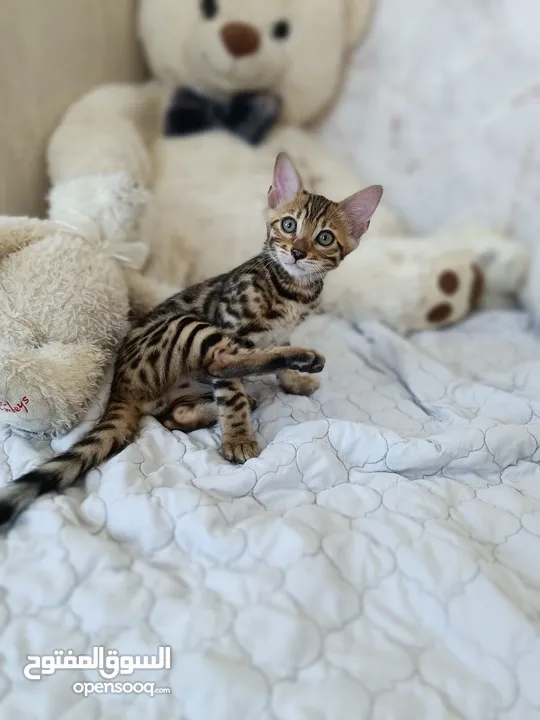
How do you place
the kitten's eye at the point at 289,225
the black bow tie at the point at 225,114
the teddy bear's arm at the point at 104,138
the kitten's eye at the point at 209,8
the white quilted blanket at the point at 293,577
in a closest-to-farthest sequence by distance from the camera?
the white quilted blanket at the point at 293,577
the kitten's eye at the point at 289,225
the teddy bear's arm at the point at 104,138
the kitten's eye at the point at 209,8
the black bow tie at the point at 225,114

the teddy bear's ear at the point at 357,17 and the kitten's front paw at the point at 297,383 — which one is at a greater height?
the teddy bear's ear at the point at 357,17

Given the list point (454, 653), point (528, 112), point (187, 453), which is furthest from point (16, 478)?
→ point (528, 112)

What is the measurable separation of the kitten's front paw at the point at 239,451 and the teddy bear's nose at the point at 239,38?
100cm

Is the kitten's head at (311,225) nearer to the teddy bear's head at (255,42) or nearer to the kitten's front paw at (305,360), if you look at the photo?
the kitten's front paw at (305,360)

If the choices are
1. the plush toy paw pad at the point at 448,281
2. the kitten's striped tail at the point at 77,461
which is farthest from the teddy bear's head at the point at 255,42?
the kitten's striped tail at the point at 77,461

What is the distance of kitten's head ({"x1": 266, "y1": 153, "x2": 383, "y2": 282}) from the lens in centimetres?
104

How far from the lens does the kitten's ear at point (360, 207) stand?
1031 millimetres

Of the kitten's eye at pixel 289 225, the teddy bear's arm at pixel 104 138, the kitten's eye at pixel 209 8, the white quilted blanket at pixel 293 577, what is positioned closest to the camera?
the white quilted blanket at pixel 293 577

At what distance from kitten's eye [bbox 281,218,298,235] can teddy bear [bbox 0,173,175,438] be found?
345mm

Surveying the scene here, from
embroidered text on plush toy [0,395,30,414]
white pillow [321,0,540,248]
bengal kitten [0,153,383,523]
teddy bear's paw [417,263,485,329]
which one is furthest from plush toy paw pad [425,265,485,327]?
embroidered text on plush toy [0,395,30,414]

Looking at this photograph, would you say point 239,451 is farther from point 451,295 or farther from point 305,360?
point 451,295

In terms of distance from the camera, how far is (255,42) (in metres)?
1.48

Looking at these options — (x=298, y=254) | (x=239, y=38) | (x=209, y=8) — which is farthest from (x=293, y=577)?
(x=209, y=8)

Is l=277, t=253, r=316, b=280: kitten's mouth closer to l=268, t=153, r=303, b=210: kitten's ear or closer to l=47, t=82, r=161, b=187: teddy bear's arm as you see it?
l=268, t=153, r=303, b=210: kitten's ear
